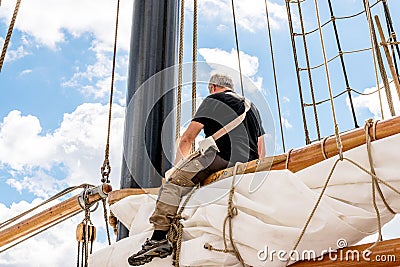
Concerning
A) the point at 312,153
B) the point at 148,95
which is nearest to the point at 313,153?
the point at 312,153

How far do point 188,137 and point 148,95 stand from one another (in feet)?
1.68

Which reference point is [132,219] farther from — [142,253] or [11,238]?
[11,238]

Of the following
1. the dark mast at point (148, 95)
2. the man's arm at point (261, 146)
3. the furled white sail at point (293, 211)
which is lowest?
the furled white sail at point (293, 211)

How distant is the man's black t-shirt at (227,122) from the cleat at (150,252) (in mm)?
347

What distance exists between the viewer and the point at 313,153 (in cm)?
132

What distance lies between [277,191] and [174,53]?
1.20 meters

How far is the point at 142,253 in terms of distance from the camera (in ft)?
4.70

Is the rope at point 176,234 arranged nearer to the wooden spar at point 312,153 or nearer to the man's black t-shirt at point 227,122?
the wooden spar at point 312,153

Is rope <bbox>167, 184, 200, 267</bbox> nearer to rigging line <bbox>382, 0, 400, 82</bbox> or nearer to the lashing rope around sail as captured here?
the lashing rope around sail

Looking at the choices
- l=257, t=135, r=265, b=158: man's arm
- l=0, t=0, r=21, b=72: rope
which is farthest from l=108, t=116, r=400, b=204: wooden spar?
l=0, t=0, r=21, b=72: rope

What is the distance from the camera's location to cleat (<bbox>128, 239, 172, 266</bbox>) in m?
1.42

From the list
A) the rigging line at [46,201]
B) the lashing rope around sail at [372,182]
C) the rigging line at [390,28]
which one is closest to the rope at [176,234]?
the lashing rope around sail at [372,182]

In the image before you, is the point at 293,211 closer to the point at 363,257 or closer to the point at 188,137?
the point at 363,257

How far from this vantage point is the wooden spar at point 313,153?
118cm
